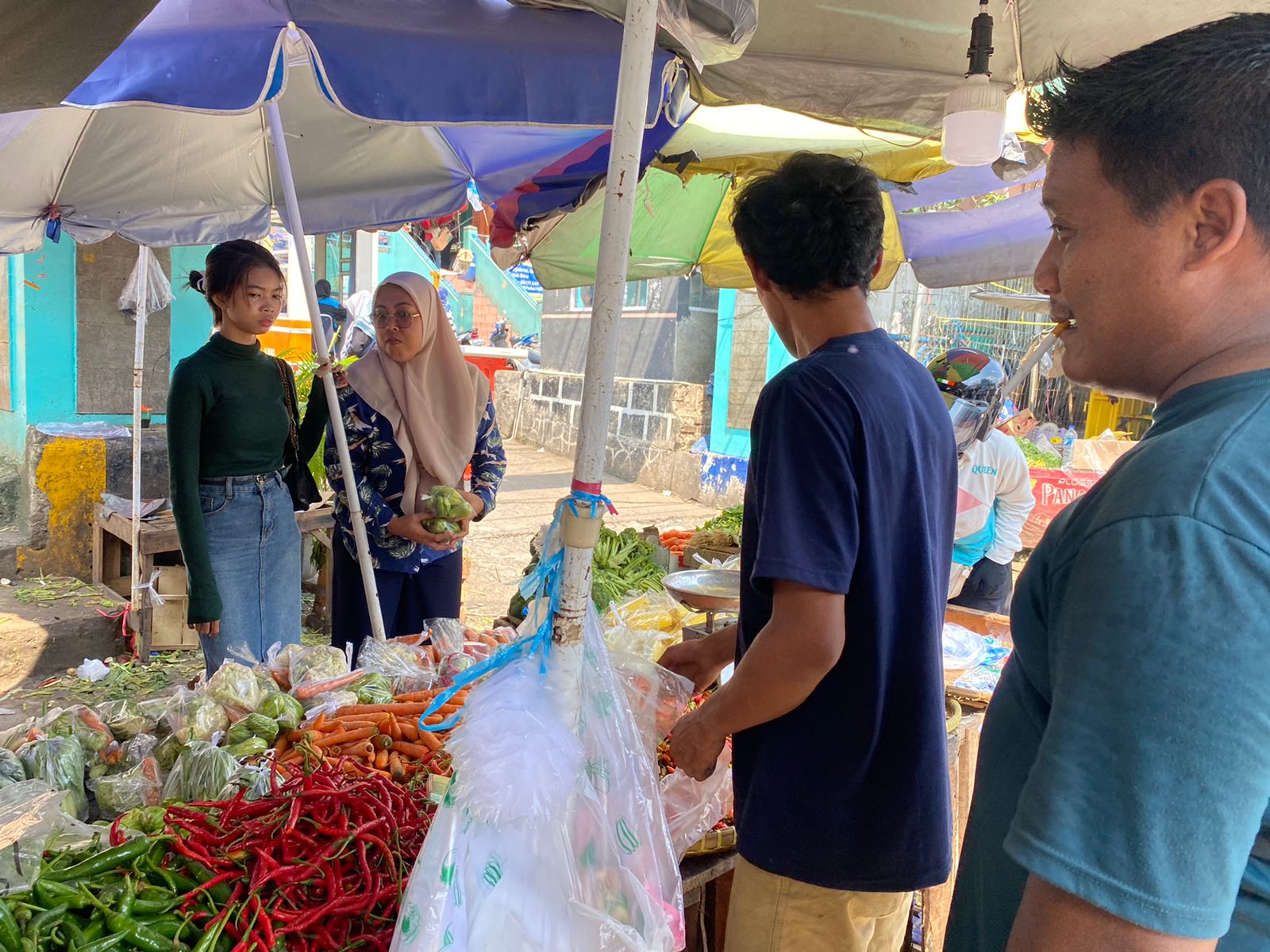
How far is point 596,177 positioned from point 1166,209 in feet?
10.1

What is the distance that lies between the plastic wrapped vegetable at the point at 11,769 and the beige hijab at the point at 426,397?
1.72 metres

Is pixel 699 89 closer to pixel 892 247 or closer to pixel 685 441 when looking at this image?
pixel 892 247

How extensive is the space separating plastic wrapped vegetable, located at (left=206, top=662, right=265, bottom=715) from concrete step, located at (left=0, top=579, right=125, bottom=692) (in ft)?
11.2

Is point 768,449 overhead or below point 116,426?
overhead

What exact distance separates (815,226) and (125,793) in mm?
2155

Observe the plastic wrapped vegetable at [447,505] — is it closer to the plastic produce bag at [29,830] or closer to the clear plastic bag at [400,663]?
the clear plastic bag at [400,663]

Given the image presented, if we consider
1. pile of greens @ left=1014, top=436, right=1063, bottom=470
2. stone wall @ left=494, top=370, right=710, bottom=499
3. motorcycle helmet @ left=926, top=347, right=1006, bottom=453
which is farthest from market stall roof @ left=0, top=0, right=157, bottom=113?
stone wall @ left=494, top=370, right=710, bottom=499

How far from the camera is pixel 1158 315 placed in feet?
2.62

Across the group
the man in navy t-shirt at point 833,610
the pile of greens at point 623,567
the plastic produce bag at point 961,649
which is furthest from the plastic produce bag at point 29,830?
the pile of greens at point 623,567

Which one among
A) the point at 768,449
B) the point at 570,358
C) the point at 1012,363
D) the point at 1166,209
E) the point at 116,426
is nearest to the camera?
the point at 1166,209

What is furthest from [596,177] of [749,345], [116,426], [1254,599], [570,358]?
[570,358]

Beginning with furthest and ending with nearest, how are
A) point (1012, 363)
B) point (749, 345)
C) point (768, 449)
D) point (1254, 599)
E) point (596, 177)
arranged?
1. point (1012, 363)
2. point (749, 345)
3. point (596, 177)
4. point (768, 449)
5. point (1254, 599)

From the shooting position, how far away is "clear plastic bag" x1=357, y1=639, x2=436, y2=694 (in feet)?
9.41

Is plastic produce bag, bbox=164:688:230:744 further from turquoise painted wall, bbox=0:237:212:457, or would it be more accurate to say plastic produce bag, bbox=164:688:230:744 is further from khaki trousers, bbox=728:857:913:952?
turquoise painted wall, bbox=0:237:212:457
